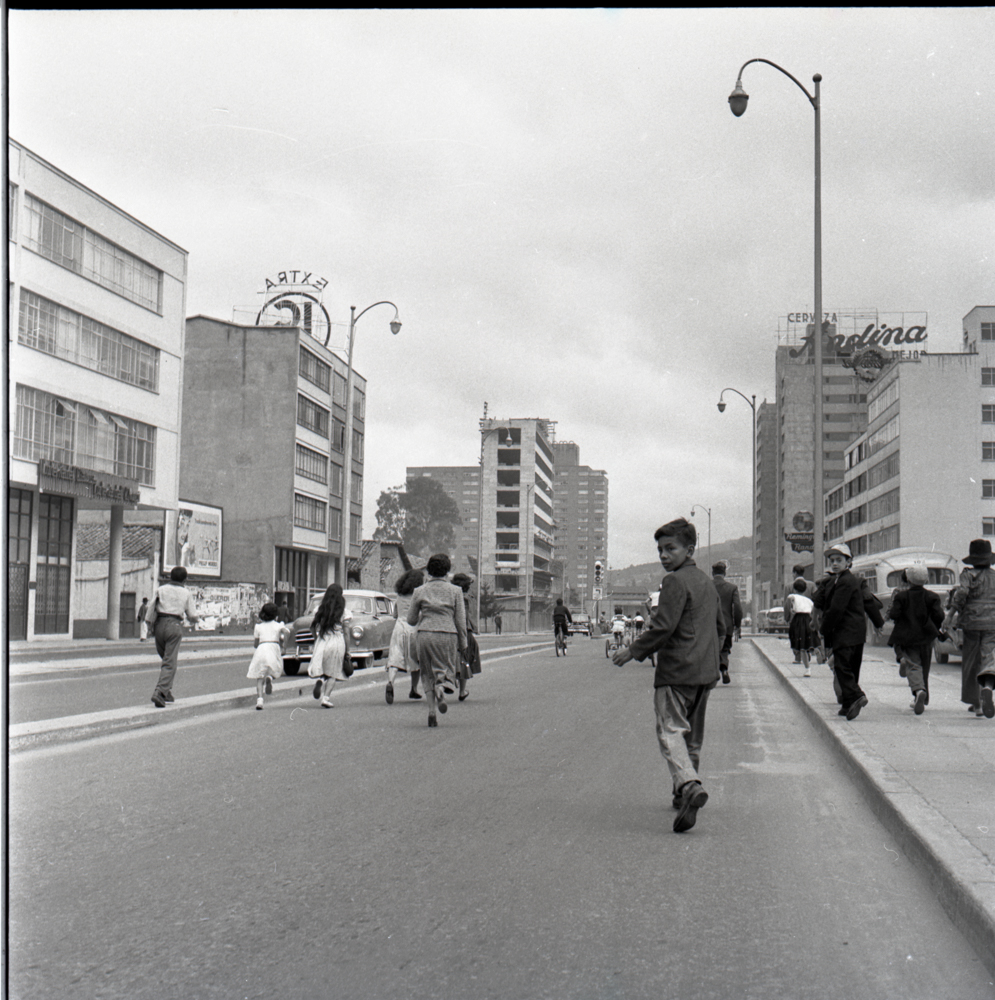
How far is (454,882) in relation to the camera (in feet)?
17.6

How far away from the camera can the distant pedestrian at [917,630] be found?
12.7 meters

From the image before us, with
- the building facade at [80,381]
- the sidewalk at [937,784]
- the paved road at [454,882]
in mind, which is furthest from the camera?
the building facade at [80,381]

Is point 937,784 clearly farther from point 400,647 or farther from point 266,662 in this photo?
point 266,662

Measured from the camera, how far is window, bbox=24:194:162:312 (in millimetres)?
34688

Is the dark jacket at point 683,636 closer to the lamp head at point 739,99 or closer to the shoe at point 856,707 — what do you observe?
the shoe at point 856,707

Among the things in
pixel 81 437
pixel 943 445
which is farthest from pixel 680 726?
pixel 943 445

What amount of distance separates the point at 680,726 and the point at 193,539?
157 ft

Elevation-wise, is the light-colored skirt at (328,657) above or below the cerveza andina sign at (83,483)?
below

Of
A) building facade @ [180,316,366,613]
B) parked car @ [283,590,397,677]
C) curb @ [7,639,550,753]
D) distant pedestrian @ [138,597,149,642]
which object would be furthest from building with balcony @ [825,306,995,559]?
curb @ [7,639,550,753]

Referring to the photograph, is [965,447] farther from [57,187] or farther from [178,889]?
[178,889]

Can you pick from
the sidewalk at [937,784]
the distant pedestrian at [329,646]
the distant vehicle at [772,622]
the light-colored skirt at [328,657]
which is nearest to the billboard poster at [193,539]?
the distant pedestrian at [329,646]

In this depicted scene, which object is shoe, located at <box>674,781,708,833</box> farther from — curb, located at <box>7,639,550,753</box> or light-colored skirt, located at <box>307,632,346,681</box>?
light-colored skirt, located at <box>307,632,346,681</box>

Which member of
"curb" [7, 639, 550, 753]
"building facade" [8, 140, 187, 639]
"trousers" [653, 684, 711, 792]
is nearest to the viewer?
"trousers" [653, 684, 711, 792]

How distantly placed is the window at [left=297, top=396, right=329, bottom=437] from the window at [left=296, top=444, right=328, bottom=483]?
1.36m
